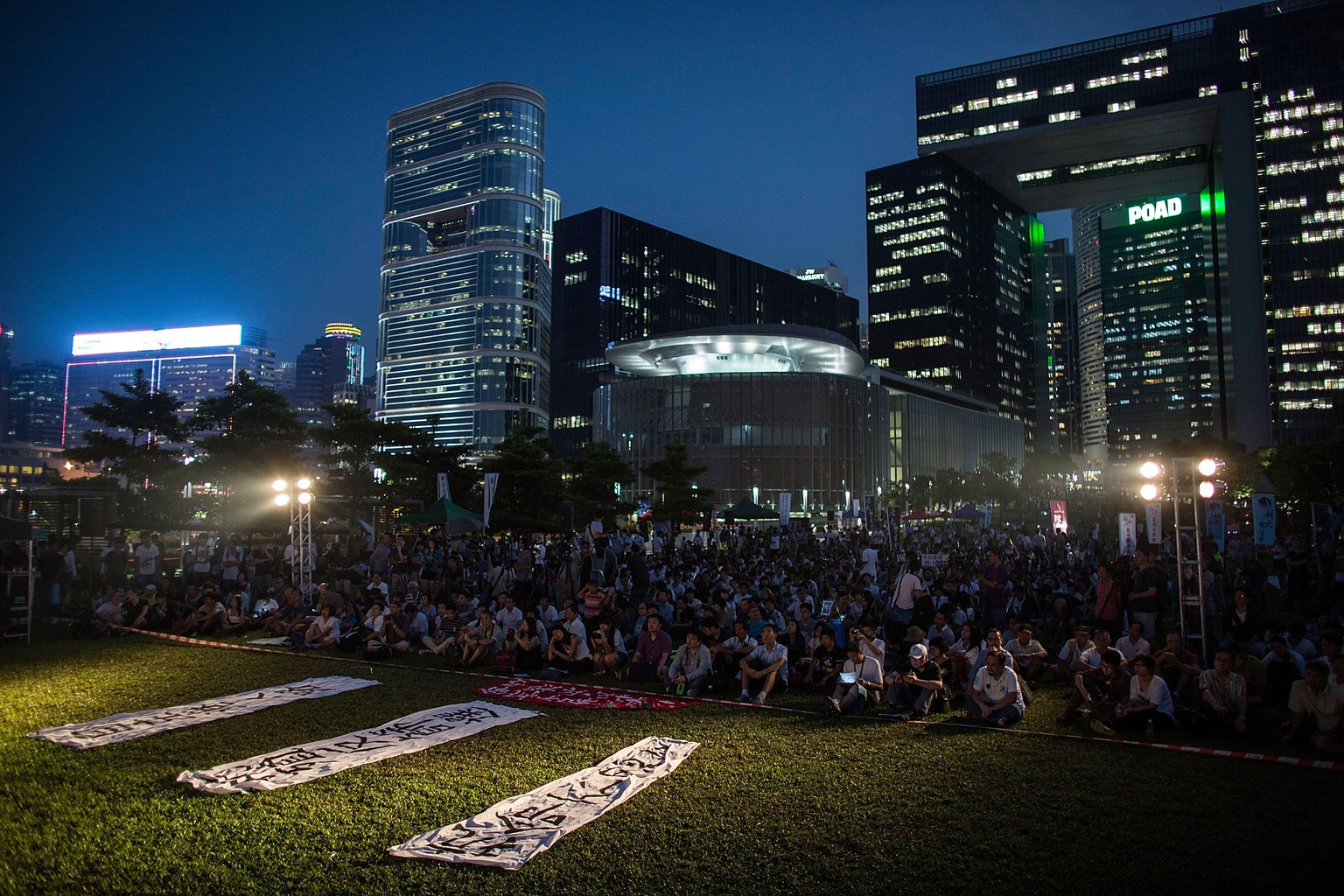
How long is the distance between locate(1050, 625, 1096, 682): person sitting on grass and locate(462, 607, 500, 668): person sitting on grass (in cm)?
841

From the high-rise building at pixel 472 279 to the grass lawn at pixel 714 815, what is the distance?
4646 inches

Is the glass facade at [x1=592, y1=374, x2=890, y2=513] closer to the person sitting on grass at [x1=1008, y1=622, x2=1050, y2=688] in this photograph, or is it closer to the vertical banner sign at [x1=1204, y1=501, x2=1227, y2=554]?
the vertical banner sign at [x1=1204, y1=501, x2=1227, y2=554]

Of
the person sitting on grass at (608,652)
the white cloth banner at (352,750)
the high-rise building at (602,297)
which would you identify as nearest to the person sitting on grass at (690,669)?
the person sitting on grass at (608,652)

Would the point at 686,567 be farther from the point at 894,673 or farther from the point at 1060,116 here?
the point at 1060,116

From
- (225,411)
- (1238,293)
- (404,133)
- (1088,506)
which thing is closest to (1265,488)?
(1088,506)

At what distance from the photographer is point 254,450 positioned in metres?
36.5

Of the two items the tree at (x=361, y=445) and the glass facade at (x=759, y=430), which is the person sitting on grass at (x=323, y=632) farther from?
the glass facade at (x=759, y=430)

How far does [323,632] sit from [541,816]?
377 inches

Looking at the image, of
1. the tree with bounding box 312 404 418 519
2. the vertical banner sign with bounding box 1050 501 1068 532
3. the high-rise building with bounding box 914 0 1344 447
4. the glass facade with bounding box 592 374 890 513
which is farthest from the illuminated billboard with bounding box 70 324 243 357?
the vertical banner sign with bounding box 1050 501 1068 532

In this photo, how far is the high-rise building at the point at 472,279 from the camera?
130 metres

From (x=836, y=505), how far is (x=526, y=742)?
6368 cm

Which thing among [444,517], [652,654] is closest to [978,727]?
[652,654]

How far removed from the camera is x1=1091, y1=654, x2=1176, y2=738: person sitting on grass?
8.08 m

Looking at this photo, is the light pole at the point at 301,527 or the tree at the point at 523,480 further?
the tree at the point at 523,480
